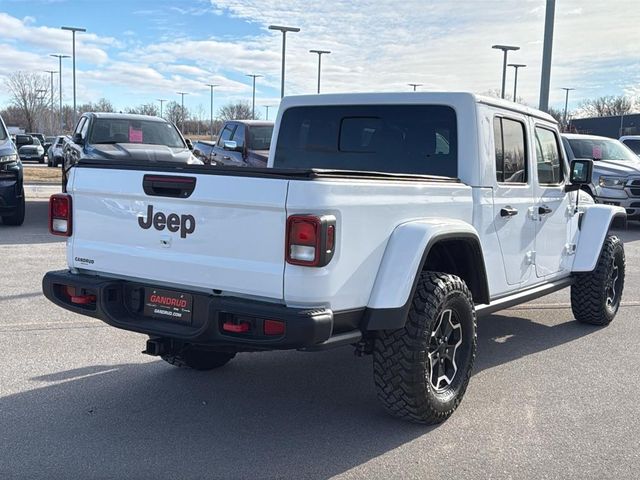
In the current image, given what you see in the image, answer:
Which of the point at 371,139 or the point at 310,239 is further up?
the point at 371,139

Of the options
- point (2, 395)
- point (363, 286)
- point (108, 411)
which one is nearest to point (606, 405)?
point (363, 286)

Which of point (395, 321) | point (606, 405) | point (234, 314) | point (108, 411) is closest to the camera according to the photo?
point (234, 314)

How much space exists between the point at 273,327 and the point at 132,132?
10337 millimetres

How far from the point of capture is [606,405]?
15.1ft

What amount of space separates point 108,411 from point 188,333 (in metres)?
1.04

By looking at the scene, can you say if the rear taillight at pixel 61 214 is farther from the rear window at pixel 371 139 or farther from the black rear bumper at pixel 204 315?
the rear window at pixel 371 139

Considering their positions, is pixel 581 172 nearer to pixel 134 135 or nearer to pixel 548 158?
pixel 548 158

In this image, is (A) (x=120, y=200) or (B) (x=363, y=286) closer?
(B) (x=363, y=286)

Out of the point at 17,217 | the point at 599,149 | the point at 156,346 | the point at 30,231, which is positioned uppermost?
the point at 599,149

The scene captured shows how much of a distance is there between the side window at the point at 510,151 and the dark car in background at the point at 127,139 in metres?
7.60

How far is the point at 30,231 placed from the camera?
11742 mm

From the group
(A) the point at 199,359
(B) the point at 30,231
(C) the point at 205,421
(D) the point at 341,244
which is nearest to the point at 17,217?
(B) the point at 30,231

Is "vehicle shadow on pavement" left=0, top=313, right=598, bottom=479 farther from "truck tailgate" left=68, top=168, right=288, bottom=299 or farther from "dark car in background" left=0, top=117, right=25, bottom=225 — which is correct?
"dark car in background" left=0, top=117, right=25, bottom=225

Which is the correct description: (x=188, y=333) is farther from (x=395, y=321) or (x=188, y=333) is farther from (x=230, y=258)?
(x=395, y=321)
